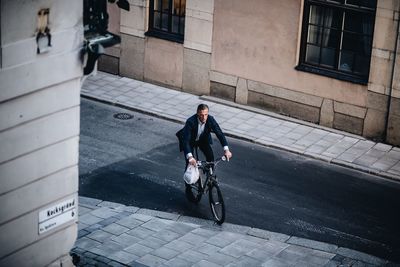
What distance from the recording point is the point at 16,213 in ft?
34.9

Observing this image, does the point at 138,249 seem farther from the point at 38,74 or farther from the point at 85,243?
the point at 38,74

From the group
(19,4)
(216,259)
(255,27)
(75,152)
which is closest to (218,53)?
(255,27)

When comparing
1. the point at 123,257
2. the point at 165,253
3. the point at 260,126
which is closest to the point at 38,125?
the point at 123,257

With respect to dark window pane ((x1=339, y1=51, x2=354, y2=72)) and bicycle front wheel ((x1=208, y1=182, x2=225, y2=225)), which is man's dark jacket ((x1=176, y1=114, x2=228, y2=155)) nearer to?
bicycle front wheel ((x1=208, y1=182, x2=225, y2=225))

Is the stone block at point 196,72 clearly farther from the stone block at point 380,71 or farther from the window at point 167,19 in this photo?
the stone block at point 380,71

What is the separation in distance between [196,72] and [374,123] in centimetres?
504

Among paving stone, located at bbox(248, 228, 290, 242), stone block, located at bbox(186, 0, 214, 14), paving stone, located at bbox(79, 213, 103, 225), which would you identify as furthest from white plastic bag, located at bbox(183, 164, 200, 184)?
stone block, located at bbox(186, 0, 214, 14)

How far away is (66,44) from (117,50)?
12722 millimetres

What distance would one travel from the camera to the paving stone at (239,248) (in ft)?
46.8

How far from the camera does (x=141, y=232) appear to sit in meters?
14.8

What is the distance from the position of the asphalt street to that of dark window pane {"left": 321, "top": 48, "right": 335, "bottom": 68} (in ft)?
8.94

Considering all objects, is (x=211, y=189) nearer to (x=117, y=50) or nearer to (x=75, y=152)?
(x=75, y=152)

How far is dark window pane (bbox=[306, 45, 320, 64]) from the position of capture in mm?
20469

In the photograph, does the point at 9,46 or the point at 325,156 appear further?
the point at 325,156
